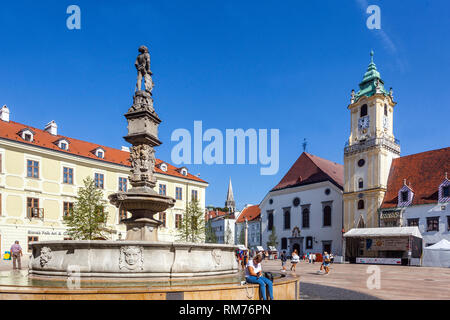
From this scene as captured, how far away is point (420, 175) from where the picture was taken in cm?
4212

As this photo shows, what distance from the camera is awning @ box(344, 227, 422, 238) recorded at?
1459 inches

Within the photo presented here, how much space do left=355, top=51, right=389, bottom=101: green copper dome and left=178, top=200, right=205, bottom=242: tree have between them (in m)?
25.5

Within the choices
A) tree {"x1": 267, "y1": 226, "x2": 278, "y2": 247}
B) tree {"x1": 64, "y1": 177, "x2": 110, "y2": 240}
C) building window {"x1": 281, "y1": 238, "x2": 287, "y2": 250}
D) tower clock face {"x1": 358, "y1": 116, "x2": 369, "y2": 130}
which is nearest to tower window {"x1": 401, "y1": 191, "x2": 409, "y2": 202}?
tower clock face {"x1": 358, "y1": 116, "x2": 369, "y2": 130}

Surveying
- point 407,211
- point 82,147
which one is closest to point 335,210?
point 407,211

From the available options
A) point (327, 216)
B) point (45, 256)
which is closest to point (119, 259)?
point (45, 256)

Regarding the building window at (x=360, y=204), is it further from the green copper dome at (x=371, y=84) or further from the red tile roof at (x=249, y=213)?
the red tile roof at (x=249, y=213)

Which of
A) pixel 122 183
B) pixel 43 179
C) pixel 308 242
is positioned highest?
pixel 43 179

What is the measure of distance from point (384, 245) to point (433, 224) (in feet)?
16.5

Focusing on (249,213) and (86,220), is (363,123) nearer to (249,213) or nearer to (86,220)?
(86,220)

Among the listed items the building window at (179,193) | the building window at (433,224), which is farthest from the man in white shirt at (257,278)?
the building window at (179,193)

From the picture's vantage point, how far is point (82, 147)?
126ft

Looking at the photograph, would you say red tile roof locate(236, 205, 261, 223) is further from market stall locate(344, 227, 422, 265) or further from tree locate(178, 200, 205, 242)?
tree locate(178, 200, 205, 242)
